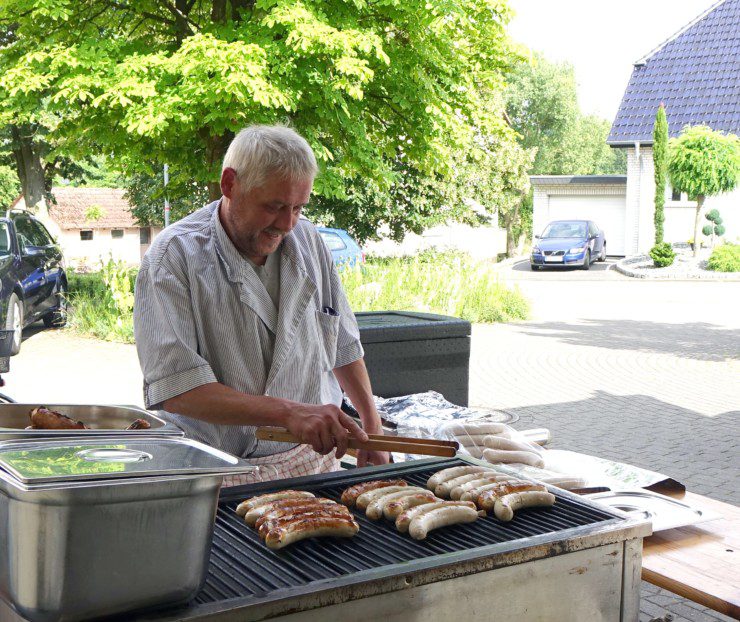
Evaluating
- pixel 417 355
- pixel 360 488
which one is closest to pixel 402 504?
pixel 360 488

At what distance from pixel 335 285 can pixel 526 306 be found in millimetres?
15124

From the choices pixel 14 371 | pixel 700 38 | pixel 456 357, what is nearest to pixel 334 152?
pixel 14 371

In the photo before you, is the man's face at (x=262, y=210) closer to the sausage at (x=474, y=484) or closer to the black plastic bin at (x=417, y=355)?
the sausage at (x=474, y=484)

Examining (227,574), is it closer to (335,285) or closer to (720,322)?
(335,285)

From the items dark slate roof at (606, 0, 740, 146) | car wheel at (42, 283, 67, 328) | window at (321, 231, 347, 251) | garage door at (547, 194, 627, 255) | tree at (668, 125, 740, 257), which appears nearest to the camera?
car wheel at (42, 283, 67, 328)

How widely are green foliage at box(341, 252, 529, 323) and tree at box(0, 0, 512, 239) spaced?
200cm

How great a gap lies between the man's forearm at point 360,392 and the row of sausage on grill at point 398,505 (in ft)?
1.90

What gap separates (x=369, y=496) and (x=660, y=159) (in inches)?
1245

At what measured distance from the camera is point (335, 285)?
360 cm

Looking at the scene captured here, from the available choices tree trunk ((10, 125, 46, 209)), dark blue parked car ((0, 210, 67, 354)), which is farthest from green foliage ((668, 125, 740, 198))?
dark blue parked car ((0, 210, 67, 354))

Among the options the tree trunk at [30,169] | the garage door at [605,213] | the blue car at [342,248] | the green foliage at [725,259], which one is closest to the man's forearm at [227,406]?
the blue car at [342,248]

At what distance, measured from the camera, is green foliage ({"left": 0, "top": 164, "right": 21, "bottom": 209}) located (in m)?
48.5

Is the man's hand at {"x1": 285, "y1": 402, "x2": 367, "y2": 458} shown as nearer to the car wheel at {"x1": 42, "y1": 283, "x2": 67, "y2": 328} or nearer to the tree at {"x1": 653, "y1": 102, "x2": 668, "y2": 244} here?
the car wheel at {"x1": 42, "y1": 283, "x2": 67, "y2": 328}

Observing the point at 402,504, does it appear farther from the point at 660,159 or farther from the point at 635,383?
the point at 660,159
